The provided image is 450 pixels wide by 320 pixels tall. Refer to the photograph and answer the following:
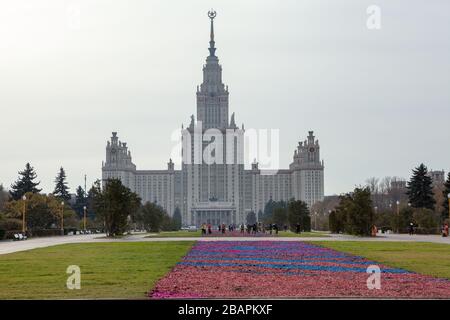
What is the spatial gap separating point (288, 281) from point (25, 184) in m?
90.0

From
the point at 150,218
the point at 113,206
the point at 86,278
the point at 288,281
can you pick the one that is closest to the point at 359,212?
the point at 113,206

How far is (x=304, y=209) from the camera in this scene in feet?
301

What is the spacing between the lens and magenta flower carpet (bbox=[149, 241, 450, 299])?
14719mm

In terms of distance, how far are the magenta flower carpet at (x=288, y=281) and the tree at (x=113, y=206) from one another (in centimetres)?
3461

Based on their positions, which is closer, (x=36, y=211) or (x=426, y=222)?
(x=426, y=222)

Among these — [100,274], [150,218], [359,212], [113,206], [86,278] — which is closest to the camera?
[86,278]

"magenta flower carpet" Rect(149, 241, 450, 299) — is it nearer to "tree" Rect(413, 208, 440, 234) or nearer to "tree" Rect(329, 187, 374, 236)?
"tree" Rect(329, 187, 374, 236)

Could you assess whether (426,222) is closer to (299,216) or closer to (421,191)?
(421,191)

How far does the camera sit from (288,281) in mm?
17547

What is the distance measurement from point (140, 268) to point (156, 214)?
74.4 meters

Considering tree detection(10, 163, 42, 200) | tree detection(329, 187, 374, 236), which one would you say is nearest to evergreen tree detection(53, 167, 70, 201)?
tree detection(10, 163, 42, 200)

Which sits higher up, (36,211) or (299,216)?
(36,211)
